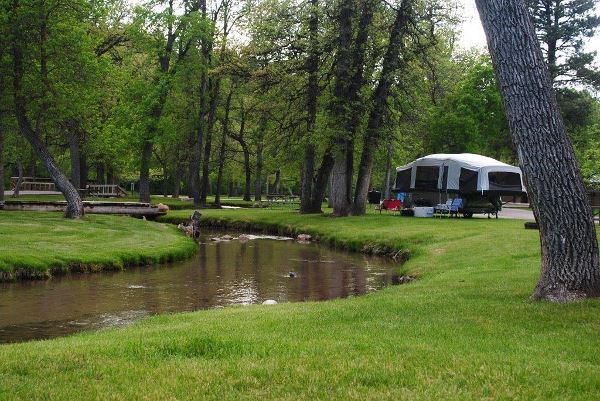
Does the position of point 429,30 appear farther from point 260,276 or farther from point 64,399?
point 64,399

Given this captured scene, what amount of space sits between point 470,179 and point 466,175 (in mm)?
352

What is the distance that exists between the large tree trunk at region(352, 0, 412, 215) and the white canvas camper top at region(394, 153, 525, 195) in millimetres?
3729

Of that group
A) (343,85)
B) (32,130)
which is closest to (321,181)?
(343,85)

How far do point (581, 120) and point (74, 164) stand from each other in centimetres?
3317

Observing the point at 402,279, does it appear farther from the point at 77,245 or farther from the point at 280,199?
the point at 280,199

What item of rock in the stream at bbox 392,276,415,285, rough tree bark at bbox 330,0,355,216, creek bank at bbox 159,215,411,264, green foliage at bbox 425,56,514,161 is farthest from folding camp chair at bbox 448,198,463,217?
rock in the stream at bbox 392,276,415,285

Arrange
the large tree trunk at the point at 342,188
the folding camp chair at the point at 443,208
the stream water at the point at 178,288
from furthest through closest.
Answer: the large tree trunk at the point at 342,188 < the folding camp chair at the point at 443,208 < the stream water at the point at 178,288

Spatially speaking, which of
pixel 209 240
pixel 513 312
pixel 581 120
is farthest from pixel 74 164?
pixel 513 312

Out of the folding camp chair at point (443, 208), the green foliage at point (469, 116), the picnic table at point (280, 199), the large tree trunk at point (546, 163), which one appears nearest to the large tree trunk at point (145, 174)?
the picnic table at point (280, 199)

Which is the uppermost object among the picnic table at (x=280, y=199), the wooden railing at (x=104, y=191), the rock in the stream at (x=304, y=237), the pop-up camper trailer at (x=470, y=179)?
the pop-up camper trailer at (x=470, y=179)

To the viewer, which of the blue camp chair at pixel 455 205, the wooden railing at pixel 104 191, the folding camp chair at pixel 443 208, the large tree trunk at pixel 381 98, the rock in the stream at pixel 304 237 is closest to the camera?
the rock in the stream at pixel 304 237

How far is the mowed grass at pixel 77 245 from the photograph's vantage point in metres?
17.1

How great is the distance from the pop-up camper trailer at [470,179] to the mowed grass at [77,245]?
1480cm

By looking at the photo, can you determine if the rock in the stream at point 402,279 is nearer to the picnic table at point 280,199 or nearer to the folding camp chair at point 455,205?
the folding camp chair at point 455,205
